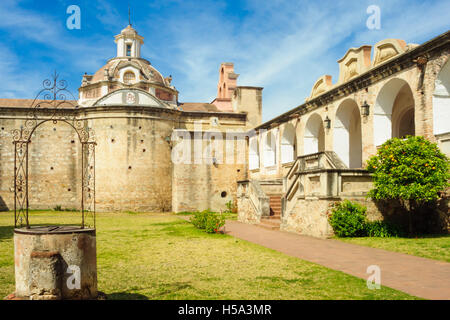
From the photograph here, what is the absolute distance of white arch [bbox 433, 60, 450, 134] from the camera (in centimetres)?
1226

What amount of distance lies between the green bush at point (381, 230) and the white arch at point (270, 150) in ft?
46.4

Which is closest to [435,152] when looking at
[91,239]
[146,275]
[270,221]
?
[270,221]

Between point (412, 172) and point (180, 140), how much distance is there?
20.1 metres

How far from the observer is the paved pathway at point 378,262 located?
20.2 ft

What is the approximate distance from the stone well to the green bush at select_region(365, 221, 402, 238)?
9.31 metres

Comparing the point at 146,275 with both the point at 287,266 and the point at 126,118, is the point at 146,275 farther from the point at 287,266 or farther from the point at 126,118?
the point at 126,118

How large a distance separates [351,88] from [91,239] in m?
13.9

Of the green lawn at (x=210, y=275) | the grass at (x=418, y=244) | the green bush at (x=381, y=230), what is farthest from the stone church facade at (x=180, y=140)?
the green lawn at (x=210, y=275)

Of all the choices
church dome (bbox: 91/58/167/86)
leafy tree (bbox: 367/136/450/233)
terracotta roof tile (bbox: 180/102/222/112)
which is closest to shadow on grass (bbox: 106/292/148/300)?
leafy tree (bbox: 367/136/450/233)

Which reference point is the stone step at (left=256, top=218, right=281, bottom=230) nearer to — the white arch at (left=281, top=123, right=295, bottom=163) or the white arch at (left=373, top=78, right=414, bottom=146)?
the white arch at (left=373, top=78, right=414, bottom=146)

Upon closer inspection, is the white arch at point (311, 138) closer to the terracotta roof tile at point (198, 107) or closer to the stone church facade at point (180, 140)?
the stone church facade at point (180, 140)

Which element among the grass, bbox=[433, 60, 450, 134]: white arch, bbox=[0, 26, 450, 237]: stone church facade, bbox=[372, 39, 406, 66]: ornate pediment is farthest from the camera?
bbox=[0, 26, 450, 237]: stone church facade

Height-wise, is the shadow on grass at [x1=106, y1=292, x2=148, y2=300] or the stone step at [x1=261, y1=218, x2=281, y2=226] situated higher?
the shadow on grass at [x1=106, y1=292, x2=148, y2=300]

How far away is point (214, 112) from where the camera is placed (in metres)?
31.8
